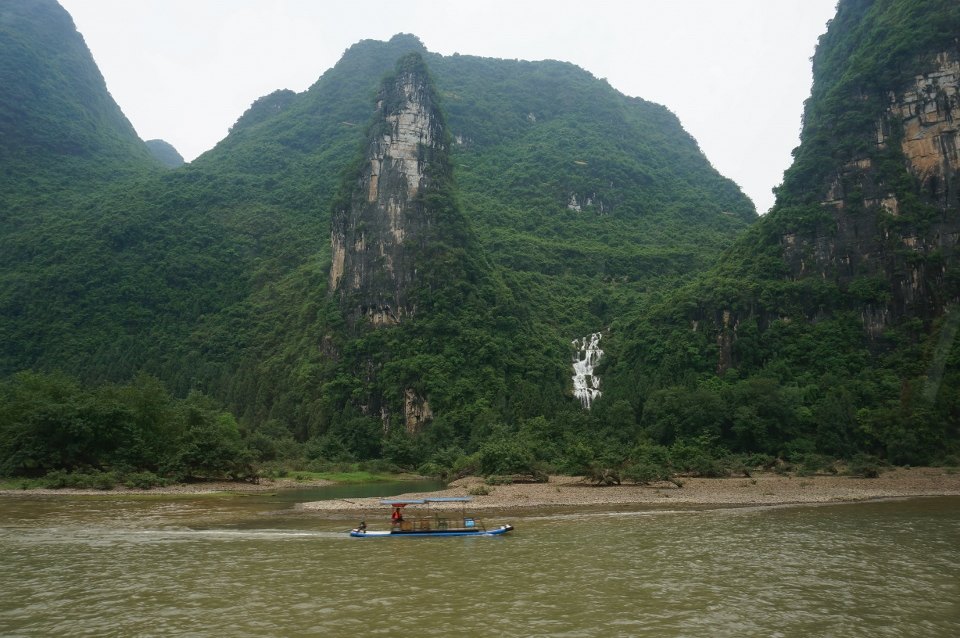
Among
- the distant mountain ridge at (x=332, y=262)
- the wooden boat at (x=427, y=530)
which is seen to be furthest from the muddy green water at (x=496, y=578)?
the distant mountain ridge at (x=332, y=262)

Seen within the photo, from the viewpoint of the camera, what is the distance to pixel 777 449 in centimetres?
4931

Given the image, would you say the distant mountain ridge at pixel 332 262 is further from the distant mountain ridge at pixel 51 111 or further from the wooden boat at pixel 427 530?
the wooden boat at pixel 427 530

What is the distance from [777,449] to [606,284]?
213ft

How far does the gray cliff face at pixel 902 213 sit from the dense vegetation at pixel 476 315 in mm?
1195

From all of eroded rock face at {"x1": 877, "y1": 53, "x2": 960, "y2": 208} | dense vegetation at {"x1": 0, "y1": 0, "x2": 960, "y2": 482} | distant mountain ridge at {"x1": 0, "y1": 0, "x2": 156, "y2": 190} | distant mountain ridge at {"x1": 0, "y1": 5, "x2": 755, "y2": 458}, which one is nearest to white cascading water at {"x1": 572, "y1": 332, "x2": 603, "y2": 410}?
distant mountain ridge at {"x1": 0, "y1": 5, "x2": 755, "y2": 458}

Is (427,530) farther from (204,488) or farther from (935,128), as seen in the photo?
(935,128)

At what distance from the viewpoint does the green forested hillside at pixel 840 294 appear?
50906 mm

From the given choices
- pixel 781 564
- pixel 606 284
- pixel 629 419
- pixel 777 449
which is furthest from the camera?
pixel 606 284

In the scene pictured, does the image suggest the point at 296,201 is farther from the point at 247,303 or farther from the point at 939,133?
the point at 939,133

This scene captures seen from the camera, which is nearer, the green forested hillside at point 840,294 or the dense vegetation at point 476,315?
the dense vegetation at point 476,315

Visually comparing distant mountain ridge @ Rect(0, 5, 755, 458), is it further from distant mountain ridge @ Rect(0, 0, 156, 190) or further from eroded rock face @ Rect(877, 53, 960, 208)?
eroded rock face @ Rect(877, 53, 960, 208)

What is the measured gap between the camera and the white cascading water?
78.6 metres

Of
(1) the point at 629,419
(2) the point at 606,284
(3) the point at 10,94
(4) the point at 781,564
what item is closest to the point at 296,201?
(2) the point at 606,284

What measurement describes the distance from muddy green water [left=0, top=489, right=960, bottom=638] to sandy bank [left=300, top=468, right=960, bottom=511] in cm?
598
